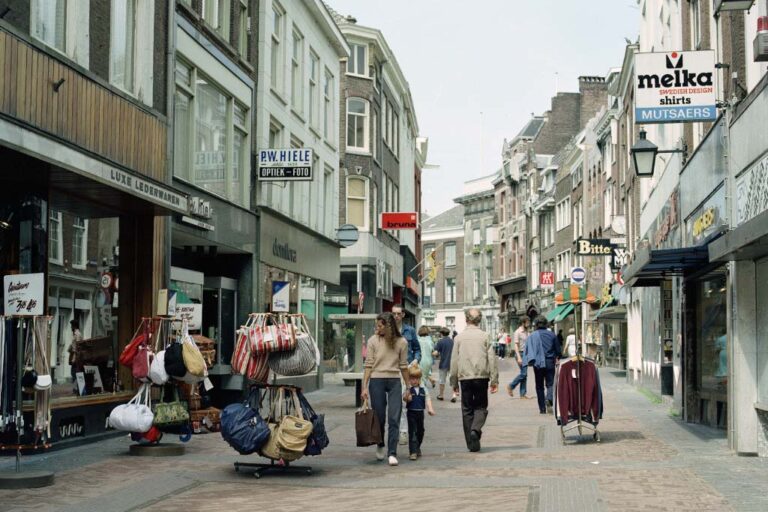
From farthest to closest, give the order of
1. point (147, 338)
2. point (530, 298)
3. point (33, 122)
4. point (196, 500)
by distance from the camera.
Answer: point (530, 298) < point (147, 338) < point (33, 122) < point (196, 500)

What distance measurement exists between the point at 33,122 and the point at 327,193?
20.5m

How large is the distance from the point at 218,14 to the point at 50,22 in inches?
341

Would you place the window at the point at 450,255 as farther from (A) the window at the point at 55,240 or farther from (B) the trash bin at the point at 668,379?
(A) the window at the point at 55,240

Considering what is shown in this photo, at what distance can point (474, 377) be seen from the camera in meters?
14.5

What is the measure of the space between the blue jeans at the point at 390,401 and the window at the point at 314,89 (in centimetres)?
1834

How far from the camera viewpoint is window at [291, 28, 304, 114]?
95.0 ft

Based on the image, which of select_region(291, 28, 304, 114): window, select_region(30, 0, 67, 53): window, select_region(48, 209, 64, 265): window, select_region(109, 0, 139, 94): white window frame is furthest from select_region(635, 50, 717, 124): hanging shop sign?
select_region(291, 28, 304, 114): window

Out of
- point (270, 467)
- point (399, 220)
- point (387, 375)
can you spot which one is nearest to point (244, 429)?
point (270, 467)

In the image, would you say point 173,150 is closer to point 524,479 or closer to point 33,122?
point 33,122

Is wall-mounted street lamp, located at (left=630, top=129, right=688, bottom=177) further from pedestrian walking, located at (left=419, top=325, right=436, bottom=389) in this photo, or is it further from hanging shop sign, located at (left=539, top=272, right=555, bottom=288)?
hanging shop sign, located at (left=539, top=272, right=555, bottom=288)

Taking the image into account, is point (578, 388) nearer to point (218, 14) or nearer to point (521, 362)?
point (521, 362)

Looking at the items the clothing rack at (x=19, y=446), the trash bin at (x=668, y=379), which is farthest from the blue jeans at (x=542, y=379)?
the clothing rack at (x=19, y=446)

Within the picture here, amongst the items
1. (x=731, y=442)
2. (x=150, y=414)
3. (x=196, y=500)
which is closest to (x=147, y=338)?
(x=150, y=414)

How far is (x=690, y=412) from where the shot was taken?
18.9 metres
